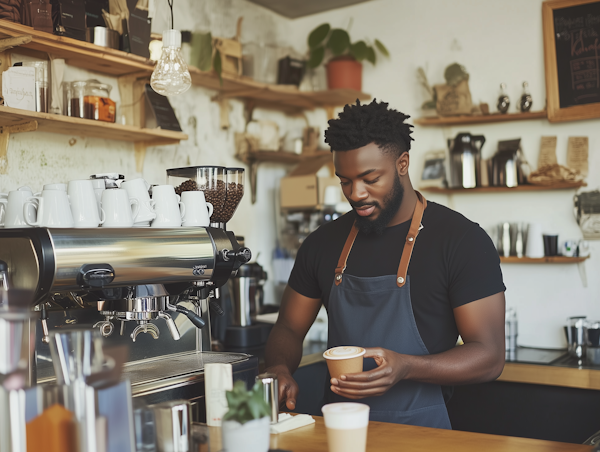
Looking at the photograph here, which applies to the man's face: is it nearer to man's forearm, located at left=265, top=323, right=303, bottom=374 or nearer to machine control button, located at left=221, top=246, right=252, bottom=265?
machine control button, located at left=221, top=246, right=252, bottom=265

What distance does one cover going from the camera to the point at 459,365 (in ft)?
5.38

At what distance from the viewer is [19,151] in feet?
8.66

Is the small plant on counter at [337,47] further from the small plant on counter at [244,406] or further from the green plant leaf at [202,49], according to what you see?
the small plant on counter at [244,406]

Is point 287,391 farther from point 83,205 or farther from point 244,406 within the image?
point 83,205

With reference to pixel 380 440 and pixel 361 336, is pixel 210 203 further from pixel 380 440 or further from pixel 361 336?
pixel 380 440

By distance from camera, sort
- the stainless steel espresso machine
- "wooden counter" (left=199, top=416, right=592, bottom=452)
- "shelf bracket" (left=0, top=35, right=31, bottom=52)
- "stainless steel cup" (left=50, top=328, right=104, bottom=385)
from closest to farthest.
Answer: "stainless steel cup" (left=50, top=328, right=104, bottom=385), "wooden counter" (left=199, top=416, right=592, bottom=452), the stainless steel espresso machine, "shelf bracket" (left=0, top=35, right=31, bottom=52)

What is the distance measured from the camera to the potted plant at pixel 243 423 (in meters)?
1.06

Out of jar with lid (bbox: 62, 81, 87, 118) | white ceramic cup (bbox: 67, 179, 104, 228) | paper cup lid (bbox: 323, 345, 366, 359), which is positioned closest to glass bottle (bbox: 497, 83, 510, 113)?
jar with lid (bbox: 62, 81, 87, 118)

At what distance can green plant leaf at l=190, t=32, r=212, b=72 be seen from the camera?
3314 mm

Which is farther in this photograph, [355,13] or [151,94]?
[355,13]

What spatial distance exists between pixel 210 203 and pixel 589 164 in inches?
87.2

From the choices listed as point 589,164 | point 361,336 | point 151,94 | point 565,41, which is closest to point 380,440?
point 361,336

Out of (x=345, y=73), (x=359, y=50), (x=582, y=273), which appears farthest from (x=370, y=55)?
(x=582, y=273)

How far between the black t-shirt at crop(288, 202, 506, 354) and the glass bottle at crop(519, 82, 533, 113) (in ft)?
5.81
